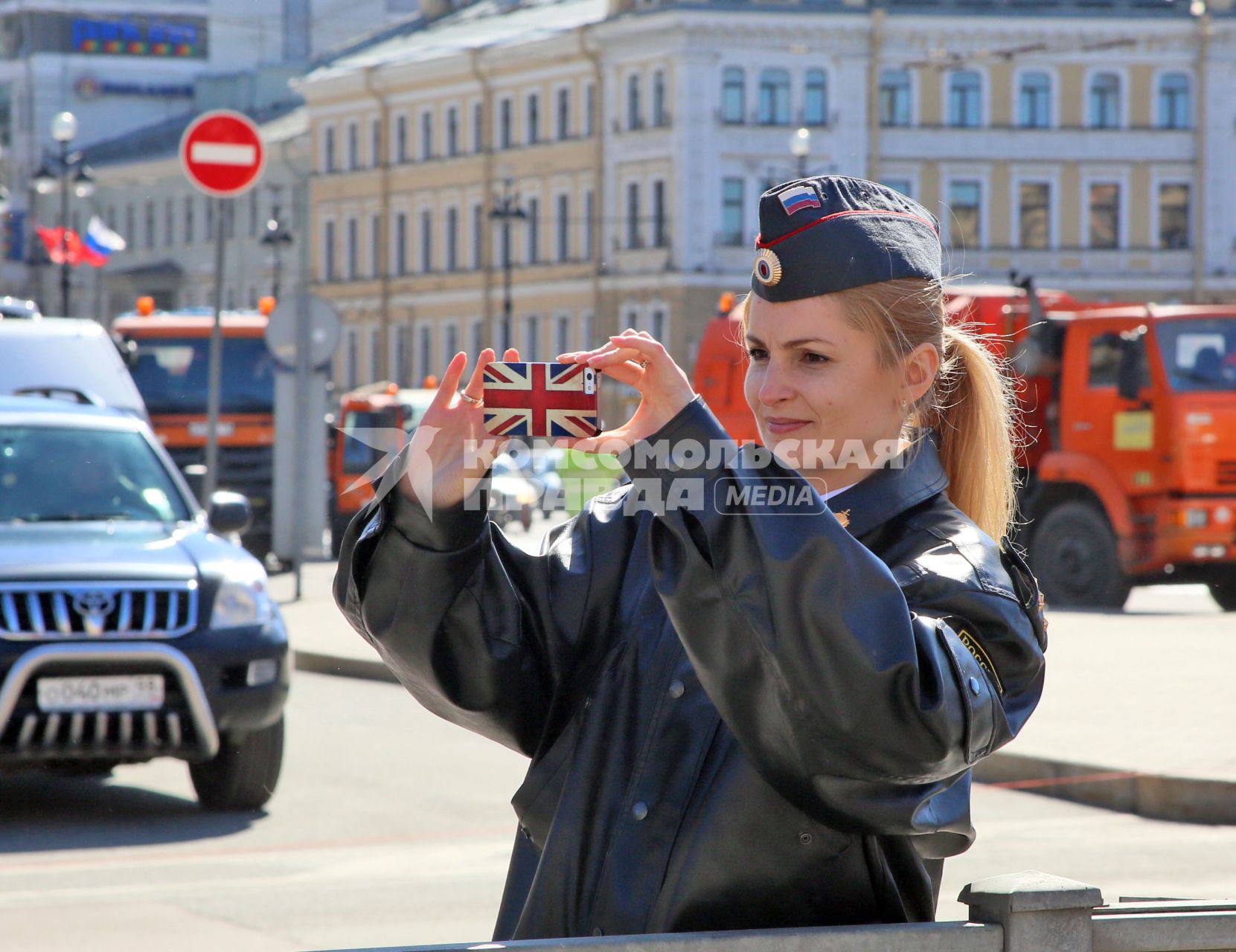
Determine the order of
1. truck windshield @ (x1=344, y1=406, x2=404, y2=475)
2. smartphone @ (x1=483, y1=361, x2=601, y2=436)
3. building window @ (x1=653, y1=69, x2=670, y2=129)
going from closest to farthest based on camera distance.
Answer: smartphone @ (x1=483, y1=361, x2=601, y2=436)
truck windshield @ (x1=344, y1=406, x2=404, y2=475)
building window @ (x1=653, y1=69, x2=670, y2=129)

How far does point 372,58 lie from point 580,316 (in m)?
14.1

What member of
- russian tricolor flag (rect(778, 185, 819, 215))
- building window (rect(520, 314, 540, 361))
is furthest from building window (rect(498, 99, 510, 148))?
russian tricolor flag (rect(778, 185, 819, 215))

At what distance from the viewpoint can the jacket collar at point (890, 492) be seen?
220cm

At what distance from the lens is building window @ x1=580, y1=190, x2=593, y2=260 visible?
62.8m

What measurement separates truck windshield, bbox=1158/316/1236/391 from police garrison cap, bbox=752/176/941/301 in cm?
1542

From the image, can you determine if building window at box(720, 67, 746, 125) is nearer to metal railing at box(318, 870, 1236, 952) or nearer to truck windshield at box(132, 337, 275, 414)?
truck windshield at box(132, 337, 275, 414)

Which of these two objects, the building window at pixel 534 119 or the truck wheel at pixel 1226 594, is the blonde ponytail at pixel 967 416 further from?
the building window at pixel 534 119

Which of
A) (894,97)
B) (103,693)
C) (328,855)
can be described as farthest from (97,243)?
(328,855)

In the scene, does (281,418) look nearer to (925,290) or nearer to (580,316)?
(925,290)

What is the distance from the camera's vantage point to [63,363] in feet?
43.5

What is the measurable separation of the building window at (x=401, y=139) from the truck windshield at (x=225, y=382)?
138 feet

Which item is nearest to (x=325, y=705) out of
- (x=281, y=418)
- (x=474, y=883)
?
(x=474, y=883)

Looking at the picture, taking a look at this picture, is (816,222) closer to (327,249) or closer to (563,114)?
(563,114)

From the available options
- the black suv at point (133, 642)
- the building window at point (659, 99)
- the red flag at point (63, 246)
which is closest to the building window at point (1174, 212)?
the building window at point (659, 99)
